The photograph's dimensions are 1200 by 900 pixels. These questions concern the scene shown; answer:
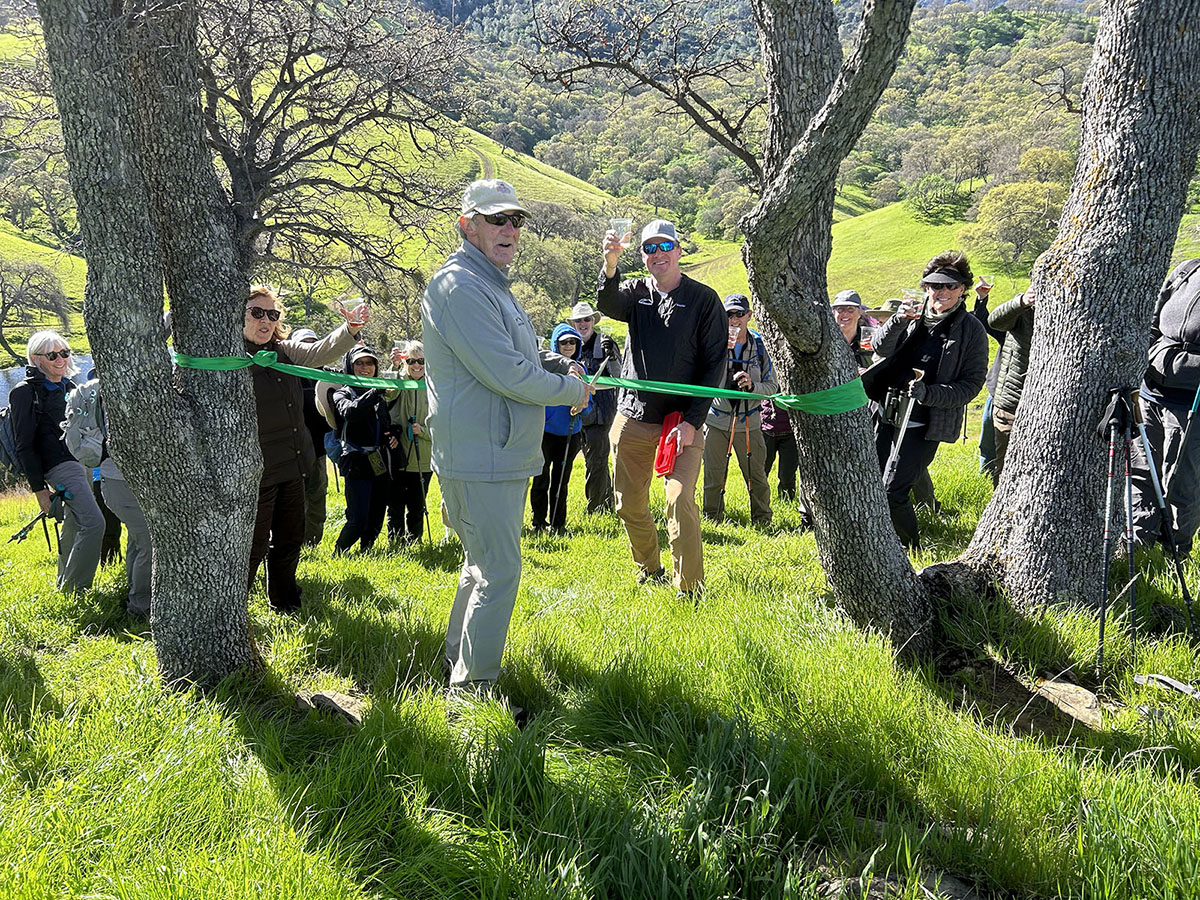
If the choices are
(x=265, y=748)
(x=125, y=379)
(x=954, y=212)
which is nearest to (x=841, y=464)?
(x=265, y=748)

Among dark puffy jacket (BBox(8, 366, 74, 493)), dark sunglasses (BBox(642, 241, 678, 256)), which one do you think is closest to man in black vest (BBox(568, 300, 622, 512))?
dark sunglasses (BBox(642, 241, 678, 256))

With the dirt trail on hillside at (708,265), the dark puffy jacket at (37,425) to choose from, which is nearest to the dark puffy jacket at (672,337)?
the dark puffy jacket at (37,425)

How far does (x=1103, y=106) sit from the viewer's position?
3701 millimetres

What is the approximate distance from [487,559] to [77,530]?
165 inches

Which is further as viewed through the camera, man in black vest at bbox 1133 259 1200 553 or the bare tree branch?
the bare tree branch

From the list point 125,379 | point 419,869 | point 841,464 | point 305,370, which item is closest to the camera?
point 419,869

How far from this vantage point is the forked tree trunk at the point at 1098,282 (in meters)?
3.51

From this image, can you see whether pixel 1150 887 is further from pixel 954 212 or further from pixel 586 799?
pixel 954 212

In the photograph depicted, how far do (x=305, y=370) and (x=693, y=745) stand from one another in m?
3.33

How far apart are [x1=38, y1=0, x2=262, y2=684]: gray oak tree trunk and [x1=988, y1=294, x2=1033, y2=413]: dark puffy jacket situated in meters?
5.97

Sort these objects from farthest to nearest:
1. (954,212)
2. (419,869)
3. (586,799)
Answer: (954,212) < (586,799) < (419,869)

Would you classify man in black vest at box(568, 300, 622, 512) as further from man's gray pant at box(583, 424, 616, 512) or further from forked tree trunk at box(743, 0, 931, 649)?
forked tree trunk at box(743, 0, 931, 649)

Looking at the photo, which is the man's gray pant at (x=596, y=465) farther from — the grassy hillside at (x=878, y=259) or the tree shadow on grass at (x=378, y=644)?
the grassy hillside at (x=878, y=259)

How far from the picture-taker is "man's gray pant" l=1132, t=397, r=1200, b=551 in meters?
4.64
